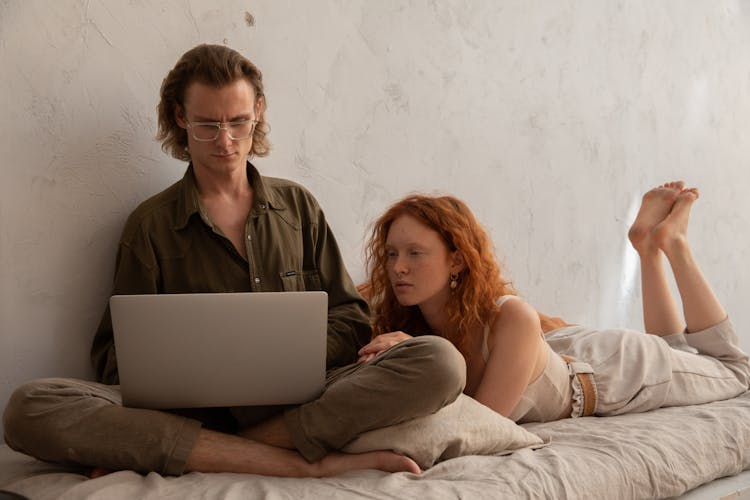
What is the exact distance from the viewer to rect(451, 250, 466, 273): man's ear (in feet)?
7.45

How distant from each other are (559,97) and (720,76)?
1171 mm

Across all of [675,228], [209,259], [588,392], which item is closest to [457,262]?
[588,392]

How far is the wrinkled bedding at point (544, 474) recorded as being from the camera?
1598mm

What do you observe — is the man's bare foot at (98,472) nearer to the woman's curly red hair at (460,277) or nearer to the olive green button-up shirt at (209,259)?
the olive green button-up shirt at (209,259)

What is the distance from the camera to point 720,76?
4.16 m

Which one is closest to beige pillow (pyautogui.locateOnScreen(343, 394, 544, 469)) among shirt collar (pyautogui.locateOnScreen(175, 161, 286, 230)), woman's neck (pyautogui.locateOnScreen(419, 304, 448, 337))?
woman's neck (pyautogui.locateOnScreen(419, 304, 448, 337))

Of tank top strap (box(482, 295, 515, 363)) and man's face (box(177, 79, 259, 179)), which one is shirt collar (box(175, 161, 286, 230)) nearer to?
man's face (box(177, 79, 259, 179))

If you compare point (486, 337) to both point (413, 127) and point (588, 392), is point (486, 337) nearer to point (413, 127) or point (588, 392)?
point (588, 392)

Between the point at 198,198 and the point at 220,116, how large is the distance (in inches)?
8.4

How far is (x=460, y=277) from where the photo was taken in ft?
7.52

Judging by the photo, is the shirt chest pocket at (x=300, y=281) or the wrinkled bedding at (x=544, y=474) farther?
the shirt chest pocket at (x=300, y=281)

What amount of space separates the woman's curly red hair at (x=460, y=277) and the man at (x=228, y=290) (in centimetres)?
10

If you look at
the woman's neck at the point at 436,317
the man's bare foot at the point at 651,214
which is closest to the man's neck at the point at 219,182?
the woman's neck at the point at 436,317

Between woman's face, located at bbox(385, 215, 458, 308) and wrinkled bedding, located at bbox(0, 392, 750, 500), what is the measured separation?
0.42 meters
